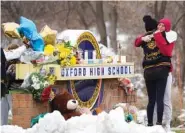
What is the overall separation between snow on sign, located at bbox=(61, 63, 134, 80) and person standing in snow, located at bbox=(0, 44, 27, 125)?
74 centimetres

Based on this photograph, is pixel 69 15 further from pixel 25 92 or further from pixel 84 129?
pixel 84 129

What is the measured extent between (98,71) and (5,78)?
1.38m

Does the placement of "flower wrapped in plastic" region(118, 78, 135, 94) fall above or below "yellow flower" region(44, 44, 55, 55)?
below

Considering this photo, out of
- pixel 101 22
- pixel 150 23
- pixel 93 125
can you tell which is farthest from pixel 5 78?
pixel 101 22

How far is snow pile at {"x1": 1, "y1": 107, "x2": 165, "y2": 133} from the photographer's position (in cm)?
→ 662

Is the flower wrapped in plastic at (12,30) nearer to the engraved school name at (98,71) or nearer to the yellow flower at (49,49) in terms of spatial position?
the yellow flower at (49,49)

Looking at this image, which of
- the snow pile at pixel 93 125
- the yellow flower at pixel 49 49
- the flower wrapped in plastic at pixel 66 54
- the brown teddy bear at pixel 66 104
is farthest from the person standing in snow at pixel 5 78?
the snow pile at pixel 93 125

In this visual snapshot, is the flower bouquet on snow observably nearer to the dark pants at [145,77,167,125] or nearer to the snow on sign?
the snow on sign

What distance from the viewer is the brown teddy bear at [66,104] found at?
9148 millimetres

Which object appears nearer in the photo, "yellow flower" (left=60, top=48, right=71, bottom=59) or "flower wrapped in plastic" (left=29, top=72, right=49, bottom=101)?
"flower wrapped in plastic" (left=29, top=72, right=49, bottom=101)

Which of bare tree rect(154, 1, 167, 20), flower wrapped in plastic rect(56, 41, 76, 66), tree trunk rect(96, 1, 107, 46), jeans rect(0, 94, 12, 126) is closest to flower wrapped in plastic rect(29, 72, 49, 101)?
flower wrapped in plastic rect(56, 41, 76, 66)

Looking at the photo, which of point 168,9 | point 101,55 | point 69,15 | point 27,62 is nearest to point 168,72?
point 101,55

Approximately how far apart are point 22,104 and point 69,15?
709 inches

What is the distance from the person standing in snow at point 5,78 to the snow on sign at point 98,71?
744 millimetres
